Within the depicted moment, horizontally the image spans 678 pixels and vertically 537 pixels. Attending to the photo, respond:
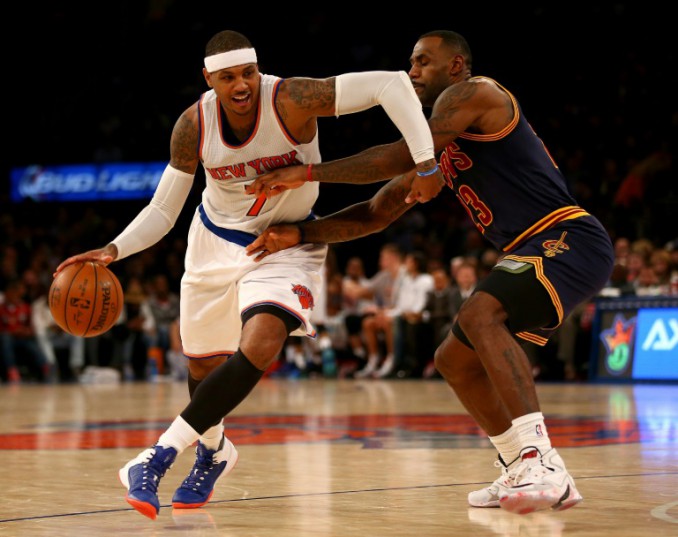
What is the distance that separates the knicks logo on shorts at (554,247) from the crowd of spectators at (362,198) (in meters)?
8.06

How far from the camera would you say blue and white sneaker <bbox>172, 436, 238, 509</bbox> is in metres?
4.02

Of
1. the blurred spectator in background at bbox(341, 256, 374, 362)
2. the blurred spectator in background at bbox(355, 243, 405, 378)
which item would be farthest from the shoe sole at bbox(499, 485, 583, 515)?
the blurred spectator in background at bbox(341, 256, 374, 362)

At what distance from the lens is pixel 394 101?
402 centimetres

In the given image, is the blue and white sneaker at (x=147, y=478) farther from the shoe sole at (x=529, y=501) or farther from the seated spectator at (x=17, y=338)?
the seated spectator at (x=17, y=338)

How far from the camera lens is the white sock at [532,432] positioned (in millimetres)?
3771

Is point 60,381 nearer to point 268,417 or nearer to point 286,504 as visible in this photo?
point 268,417

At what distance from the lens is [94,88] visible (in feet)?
67.9

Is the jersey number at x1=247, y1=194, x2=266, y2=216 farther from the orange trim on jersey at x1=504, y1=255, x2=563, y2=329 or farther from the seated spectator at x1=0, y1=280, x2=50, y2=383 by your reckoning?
the seated spectator at x1=0, y1=280, x2=50, y2=383

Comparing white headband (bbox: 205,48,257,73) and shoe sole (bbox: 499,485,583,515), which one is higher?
white headband (bbox: 205,48,257,73)

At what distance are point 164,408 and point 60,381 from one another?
6.62 meters

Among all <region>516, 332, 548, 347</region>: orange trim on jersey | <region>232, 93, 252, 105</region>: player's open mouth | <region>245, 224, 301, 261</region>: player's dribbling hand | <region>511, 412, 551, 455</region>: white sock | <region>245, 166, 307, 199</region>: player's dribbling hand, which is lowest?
<region>511, 412, 551, 455</region>: white sock

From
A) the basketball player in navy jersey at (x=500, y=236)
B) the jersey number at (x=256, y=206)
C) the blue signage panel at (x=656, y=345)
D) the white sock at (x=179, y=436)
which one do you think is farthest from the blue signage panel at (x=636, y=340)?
the white sock at (x=179, y=436)

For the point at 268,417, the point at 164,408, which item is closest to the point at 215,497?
the point at 268,417

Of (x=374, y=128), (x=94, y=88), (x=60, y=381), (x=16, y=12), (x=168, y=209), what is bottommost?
(x=60, y=381)
